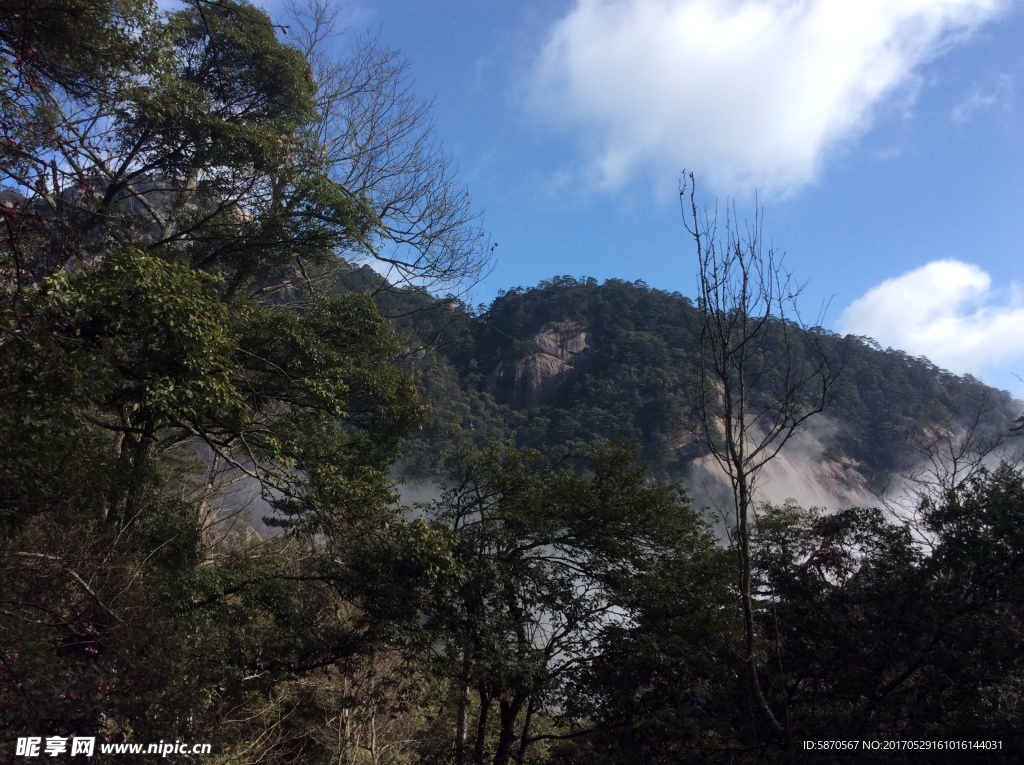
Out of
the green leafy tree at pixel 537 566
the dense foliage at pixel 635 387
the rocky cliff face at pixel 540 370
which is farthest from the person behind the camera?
the rocky cliff face at pixel 540 370

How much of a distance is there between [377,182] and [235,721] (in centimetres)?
696

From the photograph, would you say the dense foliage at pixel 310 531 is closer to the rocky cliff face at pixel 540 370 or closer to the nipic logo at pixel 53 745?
the nipic logo at pixel 53 745

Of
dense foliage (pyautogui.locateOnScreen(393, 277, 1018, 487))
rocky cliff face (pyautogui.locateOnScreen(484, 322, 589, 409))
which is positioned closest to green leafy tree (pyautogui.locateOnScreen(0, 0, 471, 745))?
dense foliage (pyautogui.locateOnScreen(393, 277, 1018, 487))

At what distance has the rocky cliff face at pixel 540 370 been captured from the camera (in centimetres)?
2659

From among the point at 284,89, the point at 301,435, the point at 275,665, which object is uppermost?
the point at 284,89

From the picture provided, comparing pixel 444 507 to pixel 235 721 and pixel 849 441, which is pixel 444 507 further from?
pixel 849 441

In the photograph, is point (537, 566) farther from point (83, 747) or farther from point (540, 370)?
point (540, 370)

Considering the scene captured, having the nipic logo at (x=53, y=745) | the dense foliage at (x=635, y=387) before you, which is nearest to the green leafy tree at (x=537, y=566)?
the nipic logo at (x=53, y=745)

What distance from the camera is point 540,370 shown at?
27.7 metres

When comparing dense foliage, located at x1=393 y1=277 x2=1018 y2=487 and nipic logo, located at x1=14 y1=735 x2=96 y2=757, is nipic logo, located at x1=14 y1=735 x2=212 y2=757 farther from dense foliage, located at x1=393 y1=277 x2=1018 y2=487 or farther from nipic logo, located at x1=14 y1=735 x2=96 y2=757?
dense foliage, located at x1=393 y1=277 x2=1018 y2=487

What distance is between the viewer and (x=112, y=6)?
4844 mm

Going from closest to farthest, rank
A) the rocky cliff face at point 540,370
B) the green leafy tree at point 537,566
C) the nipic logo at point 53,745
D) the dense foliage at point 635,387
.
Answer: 1. the nipic logo at point 53,745
2. the green leafy tree at point 537,566
3. the dense foliage at point 635,387
4. the rocky cliff face at point 540,370

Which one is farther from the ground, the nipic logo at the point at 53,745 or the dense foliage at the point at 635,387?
the dense foliage at the point at 635,387

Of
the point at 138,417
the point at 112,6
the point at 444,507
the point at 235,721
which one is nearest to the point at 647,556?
the point at 444,507
